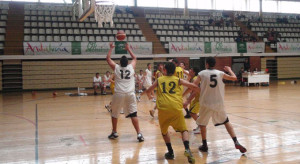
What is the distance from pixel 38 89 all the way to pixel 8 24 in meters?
5.41

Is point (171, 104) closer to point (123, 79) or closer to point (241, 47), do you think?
point (123, 79)

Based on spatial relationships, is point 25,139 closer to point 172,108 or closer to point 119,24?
point 172,108

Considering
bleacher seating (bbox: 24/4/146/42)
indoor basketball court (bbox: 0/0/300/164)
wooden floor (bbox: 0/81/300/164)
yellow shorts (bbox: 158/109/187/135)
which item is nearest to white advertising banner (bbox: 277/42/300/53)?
indoor basketball court (bbox: 0/0/300/164)

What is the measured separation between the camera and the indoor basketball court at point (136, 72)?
4996mm

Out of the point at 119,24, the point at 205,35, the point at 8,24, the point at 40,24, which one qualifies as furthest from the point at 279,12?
the point at 8,24

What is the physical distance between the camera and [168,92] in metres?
4.28

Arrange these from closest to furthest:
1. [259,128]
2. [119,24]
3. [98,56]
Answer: [259,128]
[98,56]
[119,24]

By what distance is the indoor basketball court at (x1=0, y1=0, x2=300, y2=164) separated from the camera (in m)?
5.00

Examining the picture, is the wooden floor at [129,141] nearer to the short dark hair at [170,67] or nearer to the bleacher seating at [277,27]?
the short dark hair at [170,67]

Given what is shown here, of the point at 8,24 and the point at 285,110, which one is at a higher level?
the point at 8,24

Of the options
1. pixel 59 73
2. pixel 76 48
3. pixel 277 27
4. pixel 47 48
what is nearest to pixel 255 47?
pixel 277 27

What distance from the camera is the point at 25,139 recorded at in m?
5.74

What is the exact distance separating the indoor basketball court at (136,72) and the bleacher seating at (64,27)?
82 millimetres

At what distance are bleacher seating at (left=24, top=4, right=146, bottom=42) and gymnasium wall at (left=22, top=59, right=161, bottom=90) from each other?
5.52 feet
